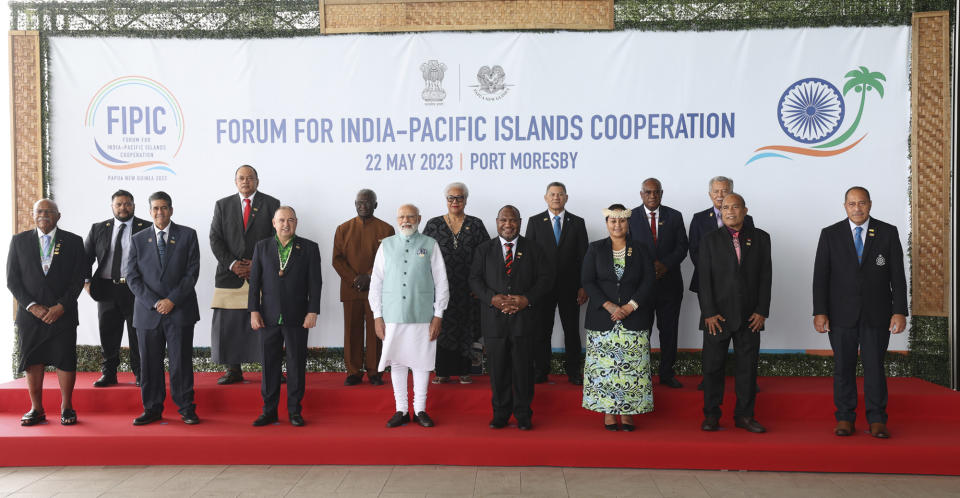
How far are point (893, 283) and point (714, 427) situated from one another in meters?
1.42

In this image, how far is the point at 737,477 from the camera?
3662mm

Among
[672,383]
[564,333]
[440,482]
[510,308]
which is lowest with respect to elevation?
[440,482]

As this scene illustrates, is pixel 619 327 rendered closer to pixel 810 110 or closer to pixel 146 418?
pixel 810 110

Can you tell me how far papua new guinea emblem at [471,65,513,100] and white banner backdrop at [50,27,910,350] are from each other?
1 centimetres

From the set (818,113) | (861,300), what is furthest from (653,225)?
(818,113)

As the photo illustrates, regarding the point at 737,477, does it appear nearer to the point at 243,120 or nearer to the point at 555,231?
the point at 555,231

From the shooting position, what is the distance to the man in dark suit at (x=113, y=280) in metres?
4.69

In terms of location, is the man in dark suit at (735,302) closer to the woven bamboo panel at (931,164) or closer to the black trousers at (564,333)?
the black trousers at (564,333)

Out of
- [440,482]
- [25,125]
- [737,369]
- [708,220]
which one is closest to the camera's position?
[440,482]

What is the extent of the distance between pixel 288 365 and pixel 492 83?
9.05 feet

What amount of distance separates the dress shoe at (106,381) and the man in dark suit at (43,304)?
0.41 metres

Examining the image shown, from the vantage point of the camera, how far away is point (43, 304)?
418 cm

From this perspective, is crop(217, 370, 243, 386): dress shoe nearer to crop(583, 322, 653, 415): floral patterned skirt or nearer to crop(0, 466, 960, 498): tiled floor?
crop(0, 466, 960, 498): tiled floor

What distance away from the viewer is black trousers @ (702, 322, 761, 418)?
13.2ft
